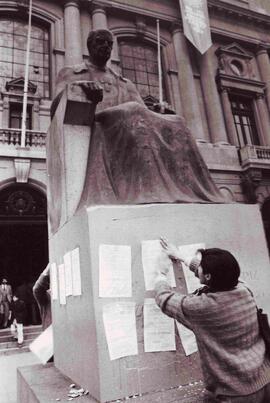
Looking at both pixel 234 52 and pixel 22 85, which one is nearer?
pixel 22 85

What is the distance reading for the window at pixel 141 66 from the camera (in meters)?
15.3

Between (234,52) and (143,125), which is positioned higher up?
(234,52)

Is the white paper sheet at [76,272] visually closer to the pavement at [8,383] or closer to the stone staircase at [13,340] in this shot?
the pavement at [8,383]

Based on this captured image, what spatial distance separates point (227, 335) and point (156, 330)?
509mm

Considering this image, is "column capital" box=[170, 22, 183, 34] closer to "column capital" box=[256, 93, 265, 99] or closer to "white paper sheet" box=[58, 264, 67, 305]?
"column capital" box=[256, 93, 265, 99]

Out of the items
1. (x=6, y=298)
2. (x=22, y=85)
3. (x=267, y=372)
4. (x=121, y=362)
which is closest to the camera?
(x=267, y=372)

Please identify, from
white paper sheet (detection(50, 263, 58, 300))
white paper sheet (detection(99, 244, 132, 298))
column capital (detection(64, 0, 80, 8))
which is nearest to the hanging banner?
column capital (detection(64, 0, 80, 8))

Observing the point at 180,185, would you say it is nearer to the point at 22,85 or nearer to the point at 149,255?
the point at 149,255

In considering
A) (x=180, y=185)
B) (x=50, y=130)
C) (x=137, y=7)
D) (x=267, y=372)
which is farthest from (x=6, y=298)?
(x=137, y=7)

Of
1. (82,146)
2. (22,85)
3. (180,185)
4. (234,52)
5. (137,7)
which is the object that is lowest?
(180,185)

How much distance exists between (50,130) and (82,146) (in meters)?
0.58

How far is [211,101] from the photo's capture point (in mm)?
15820

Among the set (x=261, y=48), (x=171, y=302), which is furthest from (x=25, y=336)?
(x=261, y=48)

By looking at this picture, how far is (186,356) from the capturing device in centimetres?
172
